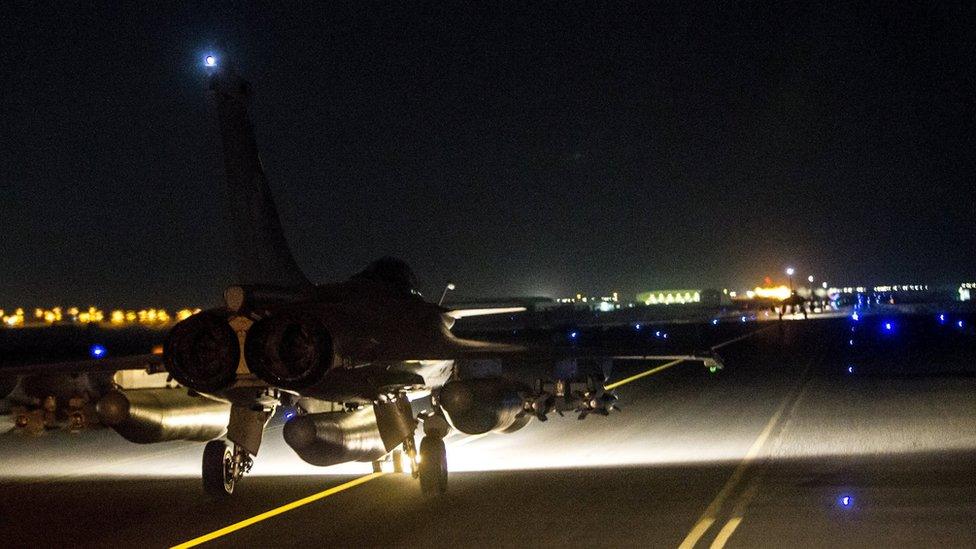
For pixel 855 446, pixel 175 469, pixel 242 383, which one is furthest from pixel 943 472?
pixel 175 469

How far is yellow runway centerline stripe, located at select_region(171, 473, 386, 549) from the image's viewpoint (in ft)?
39.9

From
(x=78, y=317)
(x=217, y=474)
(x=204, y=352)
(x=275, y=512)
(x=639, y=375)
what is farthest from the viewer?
(x=78, y=317)

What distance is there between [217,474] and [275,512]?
1602 millimetres

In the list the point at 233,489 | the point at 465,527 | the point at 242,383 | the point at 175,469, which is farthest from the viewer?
the point at 175,469

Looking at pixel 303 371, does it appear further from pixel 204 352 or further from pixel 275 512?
pixel 275 512

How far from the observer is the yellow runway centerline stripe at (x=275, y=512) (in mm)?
12172

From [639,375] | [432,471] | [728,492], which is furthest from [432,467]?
[639,375]

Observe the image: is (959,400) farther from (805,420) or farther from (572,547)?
(572,547)

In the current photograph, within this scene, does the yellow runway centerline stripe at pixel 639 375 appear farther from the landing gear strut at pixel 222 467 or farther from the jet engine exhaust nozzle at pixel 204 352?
the jet engine exhaust nozzle at pixel 204 352

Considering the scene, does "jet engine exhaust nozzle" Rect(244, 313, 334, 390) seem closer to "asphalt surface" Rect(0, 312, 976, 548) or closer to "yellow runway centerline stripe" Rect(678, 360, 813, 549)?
"asphalt surface" Rect(0, 312, 976, 548)

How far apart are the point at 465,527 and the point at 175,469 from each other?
7.44 metres

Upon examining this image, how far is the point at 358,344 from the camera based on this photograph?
14562mm

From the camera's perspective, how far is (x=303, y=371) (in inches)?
552

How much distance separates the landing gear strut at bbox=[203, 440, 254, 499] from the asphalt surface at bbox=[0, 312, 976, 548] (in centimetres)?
23
